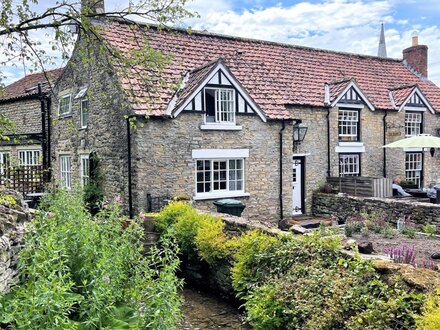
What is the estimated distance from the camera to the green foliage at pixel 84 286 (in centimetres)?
382

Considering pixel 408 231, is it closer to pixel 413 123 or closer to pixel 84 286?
pixel 84 286

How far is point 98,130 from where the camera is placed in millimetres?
15992

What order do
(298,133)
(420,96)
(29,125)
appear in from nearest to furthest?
(298,133) → (420,96) → (29,125)

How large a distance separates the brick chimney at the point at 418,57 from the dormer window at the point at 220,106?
54.9ft

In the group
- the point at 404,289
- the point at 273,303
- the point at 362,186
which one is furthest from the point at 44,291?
the point at 362,186

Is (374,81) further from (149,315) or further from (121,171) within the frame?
(149,315)

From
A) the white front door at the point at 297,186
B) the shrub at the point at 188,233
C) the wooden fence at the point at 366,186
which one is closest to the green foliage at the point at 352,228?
the shrub at the point at 188,233

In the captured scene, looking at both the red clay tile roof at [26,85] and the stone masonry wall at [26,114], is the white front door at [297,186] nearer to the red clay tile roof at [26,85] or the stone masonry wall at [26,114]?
the stone masonry wall at [26,114]

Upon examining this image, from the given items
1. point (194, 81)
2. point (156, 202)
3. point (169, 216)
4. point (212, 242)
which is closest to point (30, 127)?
point (194, 81)

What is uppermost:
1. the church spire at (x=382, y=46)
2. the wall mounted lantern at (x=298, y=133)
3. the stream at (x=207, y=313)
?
the church spire at (x=382, y=46)

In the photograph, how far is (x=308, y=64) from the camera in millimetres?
21234

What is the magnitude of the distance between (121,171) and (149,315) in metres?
10.3

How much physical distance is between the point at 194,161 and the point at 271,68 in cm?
730

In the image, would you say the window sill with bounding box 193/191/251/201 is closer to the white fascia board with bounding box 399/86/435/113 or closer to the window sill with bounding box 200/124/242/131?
the window sill with bounding box 200/124/242/131
